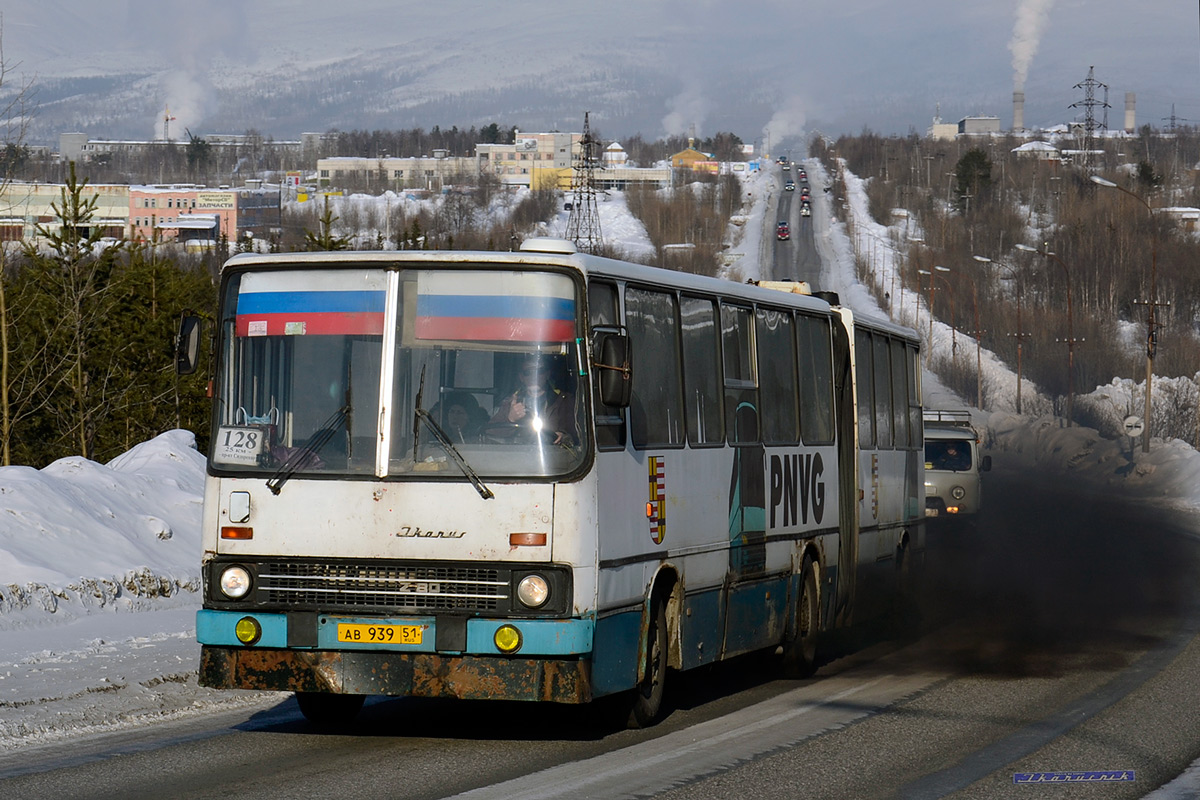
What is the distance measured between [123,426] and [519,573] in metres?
36.7

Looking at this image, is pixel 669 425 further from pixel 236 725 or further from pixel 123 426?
pixel 123 426

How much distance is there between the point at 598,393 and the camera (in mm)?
9477

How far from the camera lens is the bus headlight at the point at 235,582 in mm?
9406

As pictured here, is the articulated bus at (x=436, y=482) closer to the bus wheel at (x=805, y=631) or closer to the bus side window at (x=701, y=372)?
the bus side window at (x=701, y=372)

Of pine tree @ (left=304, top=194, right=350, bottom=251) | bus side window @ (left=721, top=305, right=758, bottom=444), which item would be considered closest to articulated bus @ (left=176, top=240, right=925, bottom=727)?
bus side window @ (left=721, top=305, right=758, bottom=444)

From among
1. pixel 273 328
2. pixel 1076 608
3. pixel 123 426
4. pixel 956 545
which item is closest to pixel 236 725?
pixel 273 328

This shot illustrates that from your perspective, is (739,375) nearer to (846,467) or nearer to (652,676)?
(652,676)

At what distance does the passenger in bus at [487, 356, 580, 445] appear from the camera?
9312 mm

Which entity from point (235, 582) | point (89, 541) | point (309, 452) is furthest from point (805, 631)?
point (89, 541)

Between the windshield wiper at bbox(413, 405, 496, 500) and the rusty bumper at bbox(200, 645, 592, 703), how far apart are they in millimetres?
909

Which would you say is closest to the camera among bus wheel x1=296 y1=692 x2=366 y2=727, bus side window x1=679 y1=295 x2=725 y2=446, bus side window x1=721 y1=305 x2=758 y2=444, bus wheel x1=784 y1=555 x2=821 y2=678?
bus wheel x1=296 y1=692 x2=366 y2=727

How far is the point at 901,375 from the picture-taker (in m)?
18.8

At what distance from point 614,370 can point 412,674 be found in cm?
200

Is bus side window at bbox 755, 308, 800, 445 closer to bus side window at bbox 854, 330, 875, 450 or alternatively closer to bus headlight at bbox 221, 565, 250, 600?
bus side window at bbox 854, 330, 875, 450
